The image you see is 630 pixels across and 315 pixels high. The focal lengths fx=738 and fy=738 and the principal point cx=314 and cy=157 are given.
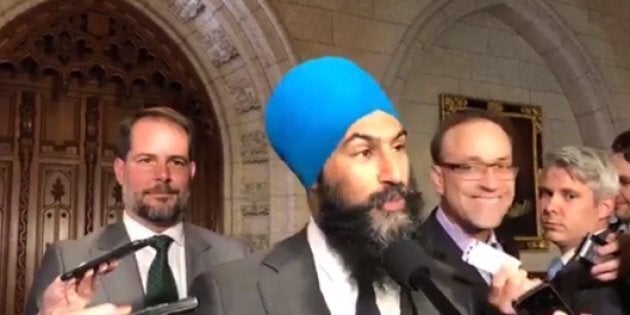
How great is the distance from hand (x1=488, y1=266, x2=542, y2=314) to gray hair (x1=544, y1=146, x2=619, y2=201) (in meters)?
0.92

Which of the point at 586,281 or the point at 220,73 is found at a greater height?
the point at 220,73

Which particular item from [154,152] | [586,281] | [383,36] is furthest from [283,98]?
[383,36]

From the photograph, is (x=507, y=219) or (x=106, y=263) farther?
(x=507, y=219)

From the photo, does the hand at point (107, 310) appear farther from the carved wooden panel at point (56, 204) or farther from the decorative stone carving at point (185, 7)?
the decorative stone carving at point (185, 7)

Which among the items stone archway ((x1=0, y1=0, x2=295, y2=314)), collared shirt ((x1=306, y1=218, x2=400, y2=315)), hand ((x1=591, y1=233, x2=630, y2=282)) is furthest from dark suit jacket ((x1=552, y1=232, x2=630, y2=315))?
stone archway ((x1=0, y1=0, x2=295, y2=314))

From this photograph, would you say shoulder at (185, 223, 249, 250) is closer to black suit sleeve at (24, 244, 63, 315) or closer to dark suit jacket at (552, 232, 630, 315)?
black suit sleeve at (24, 244, 63, 315)

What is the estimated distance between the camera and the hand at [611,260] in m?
1.38

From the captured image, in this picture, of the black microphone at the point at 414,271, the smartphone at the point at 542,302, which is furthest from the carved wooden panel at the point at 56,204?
the smartphone at the point at 542,302

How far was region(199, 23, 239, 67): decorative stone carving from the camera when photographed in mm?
3668

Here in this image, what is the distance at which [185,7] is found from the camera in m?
3.63

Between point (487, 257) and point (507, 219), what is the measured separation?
3.67 m

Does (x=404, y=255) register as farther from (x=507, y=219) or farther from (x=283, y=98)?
(x=507, y=219)

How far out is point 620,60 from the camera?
5098mm

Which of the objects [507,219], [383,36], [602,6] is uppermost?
[602,6]
